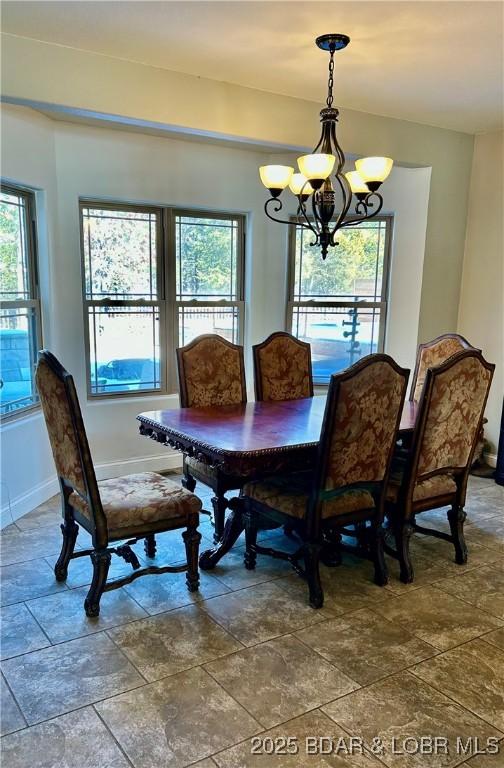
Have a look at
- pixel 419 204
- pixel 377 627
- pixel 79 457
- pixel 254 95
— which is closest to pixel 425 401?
pixel 377 627

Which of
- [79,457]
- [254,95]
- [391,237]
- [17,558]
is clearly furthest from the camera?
[391,237]

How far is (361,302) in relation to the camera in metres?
5.07

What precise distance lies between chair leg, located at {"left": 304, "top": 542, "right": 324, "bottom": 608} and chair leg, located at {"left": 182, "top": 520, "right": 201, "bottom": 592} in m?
0.55

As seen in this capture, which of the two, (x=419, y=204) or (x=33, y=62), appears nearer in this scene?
(x=33, y=62)

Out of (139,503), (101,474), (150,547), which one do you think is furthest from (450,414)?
(101,474)

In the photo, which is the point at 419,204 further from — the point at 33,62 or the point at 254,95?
the point at 33,62

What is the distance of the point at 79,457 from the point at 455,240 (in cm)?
377

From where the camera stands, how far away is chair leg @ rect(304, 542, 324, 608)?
8.68 ft

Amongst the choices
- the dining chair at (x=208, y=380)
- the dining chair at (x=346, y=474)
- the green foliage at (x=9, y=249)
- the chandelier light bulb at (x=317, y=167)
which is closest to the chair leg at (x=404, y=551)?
the dining chair at (x=346, y=474)

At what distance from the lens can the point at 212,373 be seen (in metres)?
3.65

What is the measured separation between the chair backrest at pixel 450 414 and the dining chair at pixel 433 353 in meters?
0.89

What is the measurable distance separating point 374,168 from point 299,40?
29.1 inches

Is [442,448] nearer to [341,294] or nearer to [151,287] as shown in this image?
[341,294]

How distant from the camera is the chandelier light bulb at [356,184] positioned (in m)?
3.09
